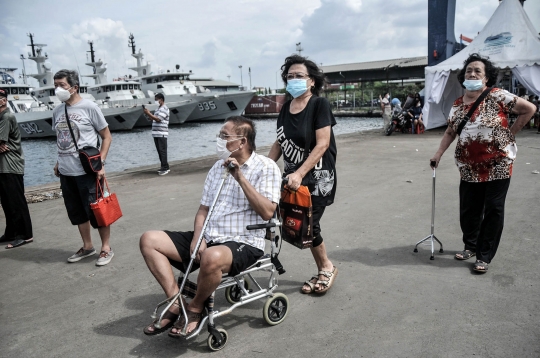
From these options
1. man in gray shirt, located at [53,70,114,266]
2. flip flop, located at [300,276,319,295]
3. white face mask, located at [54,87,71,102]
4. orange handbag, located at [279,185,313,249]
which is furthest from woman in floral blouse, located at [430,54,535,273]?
white face mask, located at [54,87,71,102]

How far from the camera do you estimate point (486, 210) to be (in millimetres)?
3746

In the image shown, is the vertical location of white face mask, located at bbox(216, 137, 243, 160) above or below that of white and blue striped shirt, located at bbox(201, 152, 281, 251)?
above

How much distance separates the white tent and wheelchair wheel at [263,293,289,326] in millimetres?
13448

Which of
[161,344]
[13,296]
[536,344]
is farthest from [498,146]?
[13,296]

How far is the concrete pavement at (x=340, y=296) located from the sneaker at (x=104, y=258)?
0.06 metres

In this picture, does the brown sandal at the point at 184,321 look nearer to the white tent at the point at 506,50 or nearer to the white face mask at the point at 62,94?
the white face mask at the point at 62,94

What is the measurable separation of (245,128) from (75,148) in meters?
2.22

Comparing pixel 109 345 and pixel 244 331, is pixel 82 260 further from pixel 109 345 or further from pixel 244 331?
pixel 244 331

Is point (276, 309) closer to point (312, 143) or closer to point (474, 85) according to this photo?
point (312, 143)

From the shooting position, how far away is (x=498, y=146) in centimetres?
367

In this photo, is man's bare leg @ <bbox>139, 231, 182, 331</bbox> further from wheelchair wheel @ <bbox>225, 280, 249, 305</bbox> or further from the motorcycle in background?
the motorcycle in background

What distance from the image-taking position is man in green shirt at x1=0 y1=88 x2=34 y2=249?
4.84 m

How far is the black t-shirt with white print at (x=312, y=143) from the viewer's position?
10.4ft

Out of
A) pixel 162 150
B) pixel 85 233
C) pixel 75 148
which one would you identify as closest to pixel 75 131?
pixel 75 148
